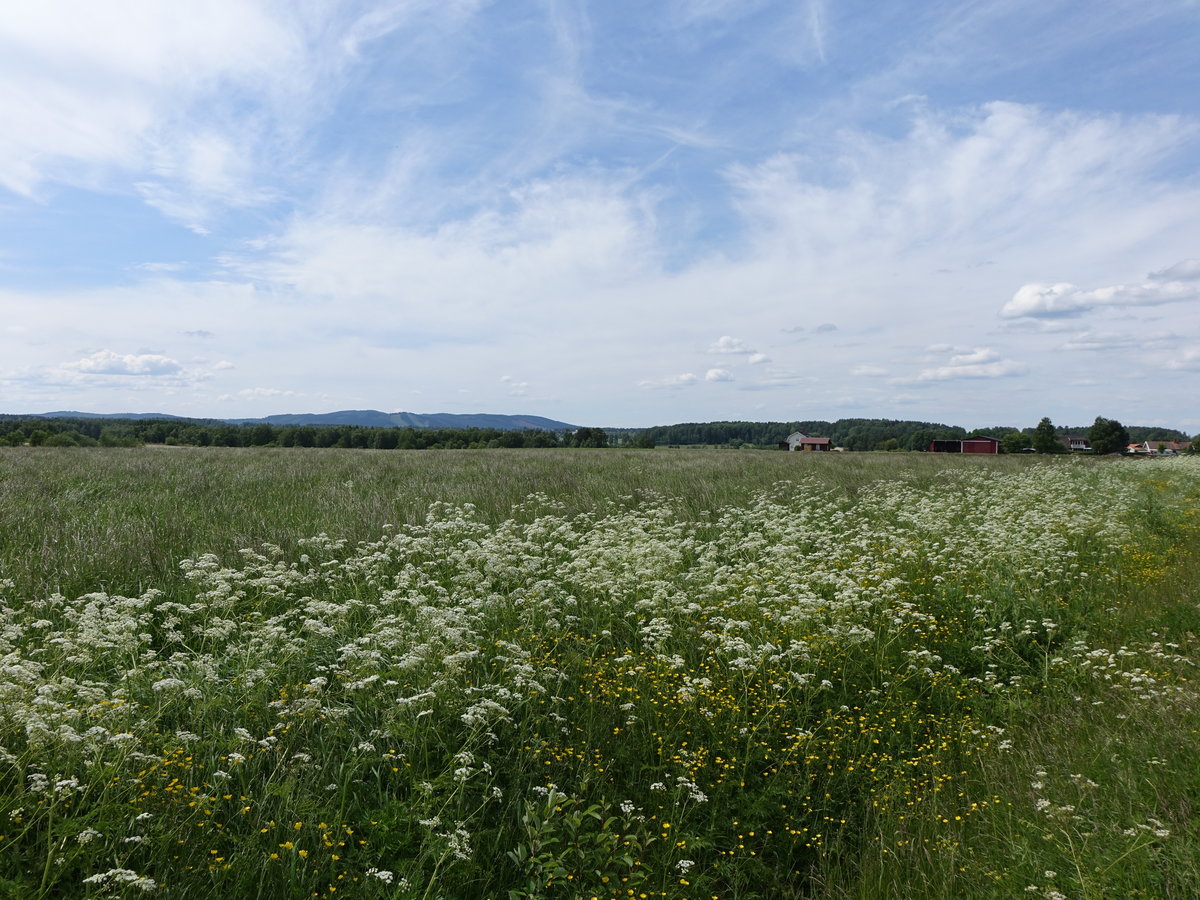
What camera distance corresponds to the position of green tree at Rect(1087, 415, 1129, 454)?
72.4 m

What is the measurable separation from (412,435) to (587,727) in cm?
5725

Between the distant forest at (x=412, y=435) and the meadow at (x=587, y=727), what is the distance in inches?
1276

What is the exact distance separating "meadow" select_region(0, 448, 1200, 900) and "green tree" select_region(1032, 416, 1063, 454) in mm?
75919

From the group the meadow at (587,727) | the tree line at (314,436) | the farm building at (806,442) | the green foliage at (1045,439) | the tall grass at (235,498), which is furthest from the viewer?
the farm building at (806,442)

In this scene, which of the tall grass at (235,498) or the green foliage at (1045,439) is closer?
the tall grass at (235,498)

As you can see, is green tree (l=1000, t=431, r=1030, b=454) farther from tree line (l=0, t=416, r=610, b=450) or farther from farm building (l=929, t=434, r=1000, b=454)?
tree line (l=0, t=416, r=610, b=450)

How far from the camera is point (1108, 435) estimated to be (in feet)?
238

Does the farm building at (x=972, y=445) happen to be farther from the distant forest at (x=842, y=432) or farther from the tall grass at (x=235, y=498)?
the tall grass at (x=235, y=498)

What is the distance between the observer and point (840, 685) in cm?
486

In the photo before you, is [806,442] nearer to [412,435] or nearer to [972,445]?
[972,445]

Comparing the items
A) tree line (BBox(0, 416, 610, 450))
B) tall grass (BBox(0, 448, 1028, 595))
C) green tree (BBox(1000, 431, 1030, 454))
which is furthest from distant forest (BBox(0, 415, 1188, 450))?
tall grass (BBox(0, 448, 1028, 595))

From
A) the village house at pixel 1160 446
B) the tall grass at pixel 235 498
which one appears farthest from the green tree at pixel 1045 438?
the tall grass at pixel 235 498

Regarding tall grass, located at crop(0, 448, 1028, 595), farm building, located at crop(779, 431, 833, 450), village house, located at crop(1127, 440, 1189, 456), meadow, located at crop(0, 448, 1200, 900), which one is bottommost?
meadow, located at crop(0, 448, 1200, 900)

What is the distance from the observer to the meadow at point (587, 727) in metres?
2.82
